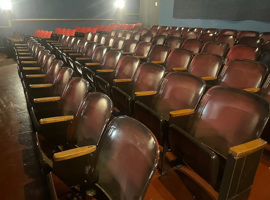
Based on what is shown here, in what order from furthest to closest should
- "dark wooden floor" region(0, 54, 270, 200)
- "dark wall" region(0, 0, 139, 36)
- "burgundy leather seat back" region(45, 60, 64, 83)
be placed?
"dark wall" region(0, 0, 139, 36) → "burgundy leather seat back" region(45, 60, 64, 83) → "dark wooden floor" region(0, 54, 270, 200)

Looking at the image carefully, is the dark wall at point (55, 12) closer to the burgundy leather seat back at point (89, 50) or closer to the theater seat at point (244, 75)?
the burgundy leather seat back at point (89, 50)

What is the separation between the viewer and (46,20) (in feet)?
26.1

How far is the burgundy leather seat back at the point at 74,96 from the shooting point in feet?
3.97

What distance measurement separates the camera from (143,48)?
267 cm

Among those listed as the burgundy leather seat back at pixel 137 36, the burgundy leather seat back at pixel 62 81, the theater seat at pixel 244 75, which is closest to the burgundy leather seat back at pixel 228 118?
the theater seat at pixel 244 75

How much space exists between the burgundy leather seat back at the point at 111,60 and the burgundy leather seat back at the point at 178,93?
885 millimetres

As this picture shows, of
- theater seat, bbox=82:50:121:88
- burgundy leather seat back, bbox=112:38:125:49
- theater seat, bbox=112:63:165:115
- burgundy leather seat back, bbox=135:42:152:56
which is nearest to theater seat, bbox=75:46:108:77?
theater seat, bbox=82:50:121:88

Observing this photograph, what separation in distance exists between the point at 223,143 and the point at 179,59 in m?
1.25

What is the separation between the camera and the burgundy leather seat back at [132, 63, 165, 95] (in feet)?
4.79

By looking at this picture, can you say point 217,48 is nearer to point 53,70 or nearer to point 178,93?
point 178,93

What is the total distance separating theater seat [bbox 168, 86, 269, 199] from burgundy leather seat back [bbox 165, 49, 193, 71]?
1.01 meters

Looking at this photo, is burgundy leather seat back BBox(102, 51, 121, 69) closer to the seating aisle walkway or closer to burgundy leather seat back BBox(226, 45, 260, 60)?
the seating aisle walkway

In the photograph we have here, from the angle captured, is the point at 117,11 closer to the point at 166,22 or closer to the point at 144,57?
the point at 166,22

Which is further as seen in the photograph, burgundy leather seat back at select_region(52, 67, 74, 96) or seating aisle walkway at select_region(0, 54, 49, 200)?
burgundy leather seat back at select_region(52, 67, 74, 96)
